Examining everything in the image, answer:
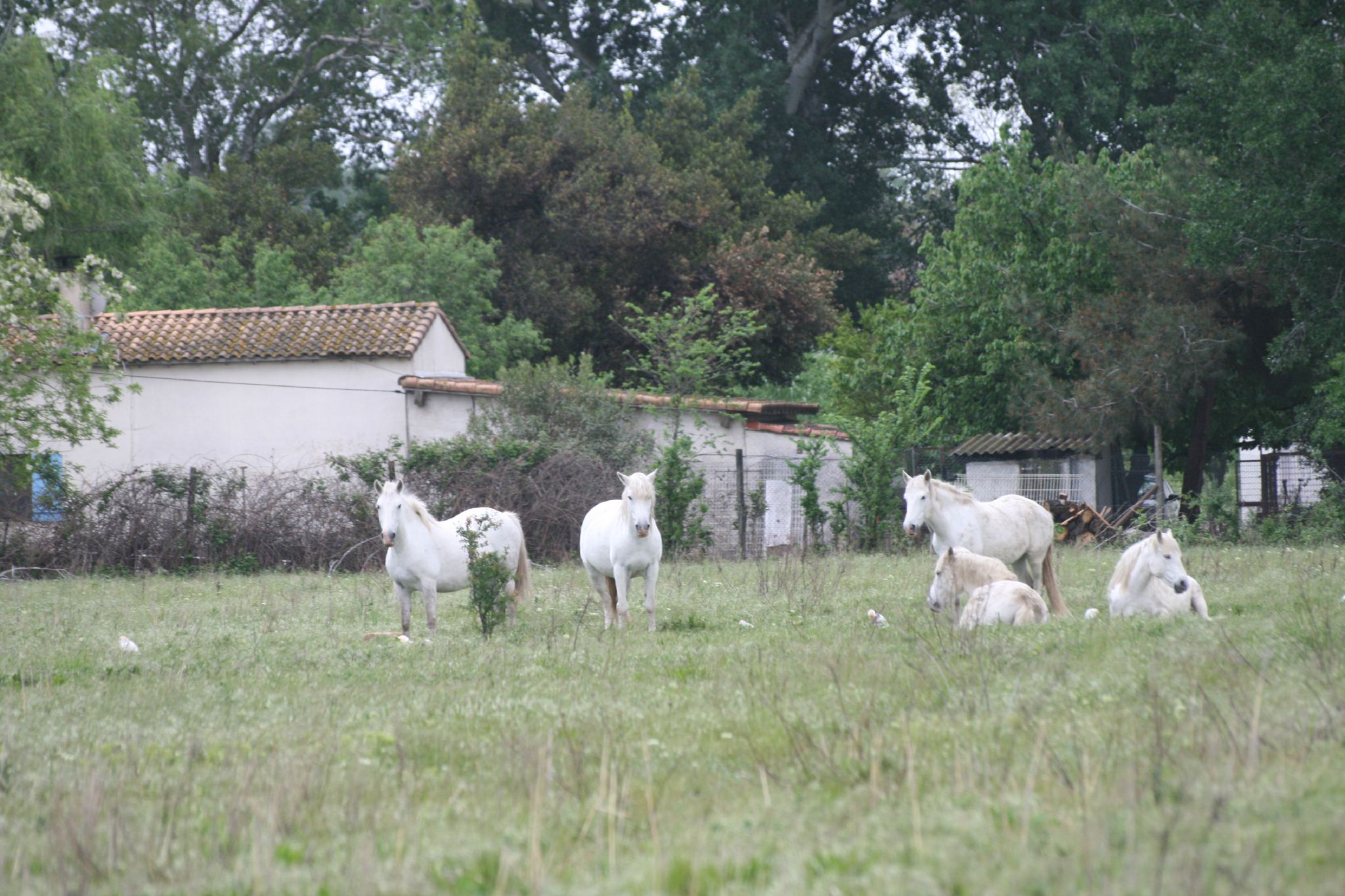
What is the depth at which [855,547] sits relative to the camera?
73.4ft

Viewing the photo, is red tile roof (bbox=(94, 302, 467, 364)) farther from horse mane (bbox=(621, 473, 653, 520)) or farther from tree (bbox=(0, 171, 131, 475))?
horse mane (bbox=(621, 473, 653, 520))

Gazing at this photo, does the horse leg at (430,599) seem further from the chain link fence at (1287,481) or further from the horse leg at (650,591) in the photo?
the chain link fence at (1287,481)

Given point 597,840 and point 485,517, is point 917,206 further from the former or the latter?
point 597,840

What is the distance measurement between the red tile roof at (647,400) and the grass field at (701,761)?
1600 cm

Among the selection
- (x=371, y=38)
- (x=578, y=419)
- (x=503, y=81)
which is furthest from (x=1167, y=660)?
(x=371, y=38)

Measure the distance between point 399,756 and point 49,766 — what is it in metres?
1.67

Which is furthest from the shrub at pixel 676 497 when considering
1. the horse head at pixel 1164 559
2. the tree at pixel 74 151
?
the tree at pixel 74 151

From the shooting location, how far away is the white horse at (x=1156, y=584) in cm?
1036

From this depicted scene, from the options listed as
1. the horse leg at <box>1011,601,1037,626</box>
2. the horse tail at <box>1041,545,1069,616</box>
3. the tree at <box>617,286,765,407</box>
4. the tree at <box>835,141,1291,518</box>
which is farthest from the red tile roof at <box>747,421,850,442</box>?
the horse leg at <box>1011,601,1037,626</box>

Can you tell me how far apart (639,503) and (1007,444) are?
2309cm

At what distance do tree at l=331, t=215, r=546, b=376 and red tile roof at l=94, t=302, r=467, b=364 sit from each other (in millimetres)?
4540

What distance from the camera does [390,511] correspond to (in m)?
11.7

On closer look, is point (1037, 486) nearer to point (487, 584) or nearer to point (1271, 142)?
point (1271, 142)

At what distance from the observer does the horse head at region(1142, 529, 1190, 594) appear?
10312 mm
